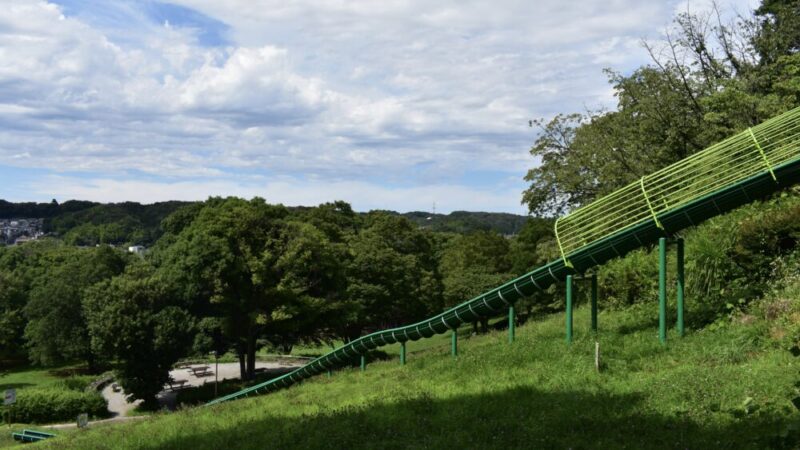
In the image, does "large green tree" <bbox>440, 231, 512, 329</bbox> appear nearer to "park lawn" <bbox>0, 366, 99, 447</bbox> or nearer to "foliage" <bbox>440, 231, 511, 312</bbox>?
"foliage" <bbox>440, 231, 511, 312</bbox>

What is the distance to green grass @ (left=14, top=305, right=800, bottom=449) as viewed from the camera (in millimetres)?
9500

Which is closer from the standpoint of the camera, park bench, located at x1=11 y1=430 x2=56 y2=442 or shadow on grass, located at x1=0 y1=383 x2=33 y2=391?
park bench, located at x1=11 y1=430 x2=56 y2=442

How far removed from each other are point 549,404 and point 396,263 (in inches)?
1561

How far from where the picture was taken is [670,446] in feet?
28.6

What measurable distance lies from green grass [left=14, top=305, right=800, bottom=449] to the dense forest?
1438mm

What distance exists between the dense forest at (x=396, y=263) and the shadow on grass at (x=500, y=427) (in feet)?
10.7

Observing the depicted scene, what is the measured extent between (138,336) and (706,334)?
30629mm

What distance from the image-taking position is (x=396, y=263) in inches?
2003

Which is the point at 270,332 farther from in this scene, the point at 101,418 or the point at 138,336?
the point at 101,418

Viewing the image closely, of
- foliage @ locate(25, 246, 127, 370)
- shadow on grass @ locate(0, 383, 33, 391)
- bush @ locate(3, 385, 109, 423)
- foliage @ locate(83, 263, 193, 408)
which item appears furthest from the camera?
foliage @ locate(25, 246, 127, 370)

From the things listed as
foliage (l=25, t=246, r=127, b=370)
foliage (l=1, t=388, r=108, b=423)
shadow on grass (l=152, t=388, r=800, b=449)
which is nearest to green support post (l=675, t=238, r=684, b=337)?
shadow on grass (l=152, t=388, r=800, b=449)

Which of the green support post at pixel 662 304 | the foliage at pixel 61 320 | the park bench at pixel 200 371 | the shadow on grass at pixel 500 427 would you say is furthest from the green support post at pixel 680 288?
the foliage at pixel 61 320

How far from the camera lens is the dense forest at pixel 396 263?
56.6 feet

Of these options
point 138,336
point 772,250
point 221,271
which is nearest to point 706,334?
point 772,250
